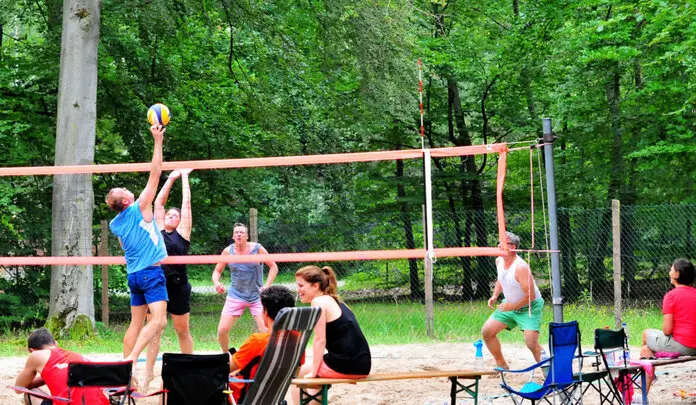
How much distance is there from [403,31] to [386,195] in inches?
294

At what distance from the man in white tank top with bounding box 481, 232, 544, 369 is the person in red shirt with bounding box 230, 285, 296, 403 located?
7.97 ft

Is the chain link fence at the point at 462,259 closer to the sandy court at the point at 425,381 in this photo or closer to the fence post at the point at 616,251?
the fence post at the point at 616,251

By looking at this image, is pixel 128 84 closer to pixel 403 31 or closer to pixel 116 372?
pixel 403 31

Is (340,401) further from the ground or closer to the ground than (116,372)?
closer to the ground

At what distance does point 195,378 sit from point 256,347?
51 centimetres

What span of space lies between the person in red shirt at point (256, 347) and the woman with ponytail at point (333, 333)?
200 mm

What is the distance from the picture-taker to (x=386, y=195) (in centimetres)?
2245

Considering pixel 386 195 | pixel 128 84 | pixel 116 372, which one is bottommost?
pixel 116 372

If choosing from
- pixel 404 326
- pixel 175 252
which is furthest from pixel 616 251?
pixel 175 252

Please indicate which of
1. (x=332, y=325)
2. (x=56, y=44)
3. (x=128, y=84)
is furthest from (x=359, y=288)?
(x=332, y=325)

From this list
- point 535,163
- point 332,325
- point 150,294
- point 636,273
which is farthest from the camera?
point 535,163

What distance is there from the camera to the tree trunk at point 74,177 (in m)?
13.2

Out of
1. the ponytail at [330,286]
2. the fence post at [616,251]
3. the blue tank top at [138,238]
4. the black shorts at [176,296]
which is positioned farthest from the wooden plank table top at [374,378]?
the fence post at [616,251]

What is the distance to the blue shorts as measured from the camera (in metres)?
7.20
